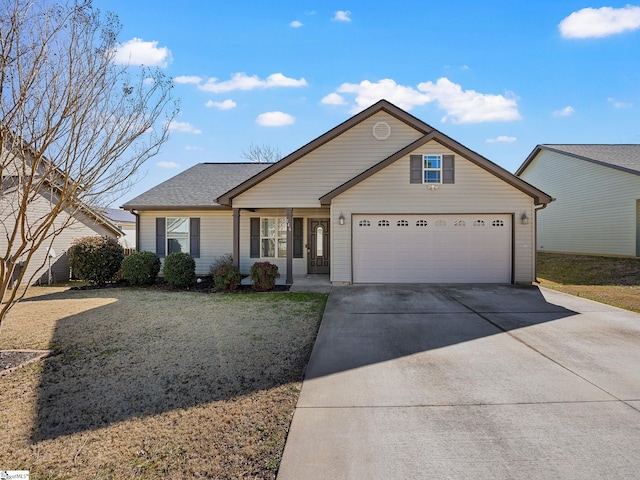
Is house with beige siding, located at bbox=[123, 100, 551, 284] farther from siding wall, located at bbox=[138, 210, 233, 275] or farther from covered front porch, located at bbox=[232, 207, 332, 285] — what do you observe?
siding wall, located at bbox=[138, 210, 233, 275]

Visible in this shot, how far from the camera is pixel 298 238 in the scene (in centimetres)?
1455

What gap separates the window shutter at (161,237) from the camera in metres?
14.5

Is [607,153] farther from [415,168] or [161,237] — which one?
[161,237]

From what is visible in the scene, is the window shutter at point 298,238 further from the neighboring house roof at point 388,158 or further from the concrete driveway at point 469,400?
the concrete driveway at point 469,400

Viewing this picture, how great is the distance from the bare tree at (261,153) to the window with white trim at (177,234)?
21.4 meters

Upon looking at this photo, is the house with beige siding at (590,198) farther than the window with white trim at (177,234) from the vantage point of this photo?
Yes

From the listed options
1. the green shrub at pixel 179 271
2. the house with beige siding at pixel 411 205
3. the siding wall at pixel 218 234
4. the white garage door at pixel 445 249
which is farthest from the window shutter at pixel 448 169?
the green shrub at pixel 179 271

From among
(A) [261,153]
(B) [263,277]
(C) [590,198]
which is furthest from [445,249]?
(A) [261,153]

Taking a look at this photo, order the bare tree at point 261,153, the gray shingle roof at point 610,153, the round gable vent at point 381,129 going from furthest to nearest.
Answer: the bare tree at point 261,153, the gray shingle roof at point 610,153, the round gable vent at point 381,129

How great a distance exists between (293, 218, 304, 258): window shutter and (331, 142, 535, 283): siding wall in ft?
9.51

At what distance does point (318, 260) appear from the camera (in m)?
14.5

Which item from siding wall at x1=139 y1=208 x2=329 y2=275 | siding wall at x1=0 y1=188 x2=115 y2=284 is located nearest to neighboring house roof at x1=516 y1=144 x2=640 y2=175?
siding wall at x1=139 y1=208 x2=329 y2=275

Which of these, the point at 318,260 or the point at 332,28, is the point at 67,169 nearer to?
the point at 332,28

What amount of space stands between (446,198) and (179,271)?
8969 millimetres
